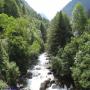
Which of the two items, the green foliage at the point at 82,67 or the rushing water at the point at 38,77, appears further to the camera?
the rushing water at the point at 38,77

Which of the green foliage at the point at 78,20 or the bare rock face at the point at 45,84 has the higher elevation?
the green foliage at the point at 78,20

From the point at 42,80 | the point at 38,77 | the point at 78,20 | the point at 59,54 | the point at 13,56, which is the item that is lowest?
the point at 42,80

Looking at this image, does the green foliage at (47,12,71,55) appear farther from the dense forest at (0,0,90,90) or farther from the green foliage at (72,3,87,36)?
the green foliage at (72,3,87,36)

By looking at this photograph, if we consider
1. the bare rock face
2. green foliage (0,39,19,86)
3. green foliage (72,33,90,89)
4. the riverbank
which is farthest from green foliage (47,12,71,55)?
green foliage (0,39,19,86)

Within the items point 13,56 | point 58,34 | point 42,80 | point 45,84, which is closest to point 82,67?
point 45,84

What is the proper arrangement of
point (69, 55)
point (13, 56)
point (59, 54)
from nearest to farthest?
point (69, 55) < point (13, 56) < point (59, 54)

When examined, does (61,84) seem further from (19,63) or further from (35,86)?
(19,63)

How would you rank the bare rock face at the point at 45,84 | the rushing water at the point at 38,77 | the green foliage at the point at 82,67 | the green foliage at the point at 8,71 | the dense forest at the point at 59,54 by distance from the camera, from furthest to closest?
the rushing water at the point at 38,77
the bare rock face at the point at 45,84
the green foliage at the point at 8,71
the dense forest at the point at 59,54
the green foliage at the point at 82,67

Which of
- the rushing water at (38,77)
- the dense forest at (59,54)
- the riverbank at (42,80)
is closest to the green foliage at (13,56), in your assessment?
the dense forest at (59,54)

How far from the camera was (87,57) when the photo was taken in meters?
51.0

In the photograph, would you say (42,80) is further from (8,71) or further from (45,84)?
(8,71)

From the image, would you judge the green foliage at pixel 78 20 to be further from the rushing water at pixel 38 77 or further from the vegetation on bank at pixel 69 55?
the rushing water at pixel 38 77

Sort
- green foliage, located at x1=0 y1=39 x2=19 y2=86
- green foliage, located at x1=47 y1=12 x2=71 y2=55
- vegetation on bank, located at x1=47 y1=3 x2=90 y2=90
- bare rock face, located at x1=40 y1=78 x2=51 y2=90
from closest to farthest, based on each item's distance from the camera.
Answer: vegetation on bank, located at x1=47 y1=3 x2=90 y2=90, green foliage, located at x1=0 y1=39 x2=19 y2=86, bare rock face, located at x1=40 y1=78 x2=51 y2=90, green foliage, located at x1=47 y1=12 x2=71 y2=55

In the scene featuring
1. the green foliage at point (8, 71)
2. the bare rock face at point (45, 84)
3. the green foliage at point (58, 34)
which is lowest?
the bare rock face at point (45, 84)
